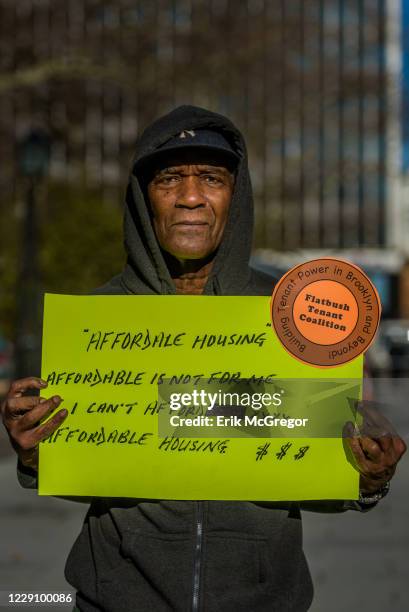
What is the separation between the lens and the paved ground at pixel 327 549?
574cm

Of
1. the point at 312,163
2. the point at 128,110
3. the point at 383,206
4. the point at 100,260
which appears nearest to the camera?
the point at 128,110

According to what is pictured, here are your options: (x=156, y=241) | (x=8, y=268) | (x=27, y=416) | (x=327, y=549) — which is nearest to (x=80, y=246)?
A: (x=8, y=268)

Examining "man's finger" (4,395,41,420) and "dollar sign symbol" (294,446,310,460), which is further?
"dollar sign symbol" (294,446,310,460)

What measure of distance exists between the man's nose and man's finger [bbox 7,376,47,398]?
48 cm

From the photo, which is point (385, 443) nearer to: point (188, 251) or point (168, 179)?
point (188, 251)

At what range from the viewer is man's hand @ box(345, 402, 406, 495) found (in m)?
2.09

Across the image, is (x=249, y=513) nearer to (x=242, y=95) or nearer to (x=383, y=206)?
(x=242, y=95)

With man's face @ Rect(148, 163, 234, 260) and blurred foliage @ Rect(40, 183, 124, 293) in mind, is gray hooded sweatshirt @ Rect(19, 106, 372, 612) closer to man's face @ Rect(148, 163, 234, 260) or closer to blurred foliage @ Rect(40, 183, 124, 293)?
man's face @ Rect(148, 163, 234, 260)

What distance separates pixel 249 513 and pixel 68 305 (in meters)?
0.60

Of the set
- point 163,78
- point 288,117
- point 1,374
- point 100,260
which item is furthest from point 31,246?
point 100,260

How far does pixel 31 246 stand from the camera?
13523 mm

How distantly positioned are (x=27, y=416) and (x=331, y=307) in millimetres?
671

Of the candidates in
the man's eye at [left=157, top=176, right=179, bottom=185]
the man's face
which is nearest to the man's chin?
the man's face

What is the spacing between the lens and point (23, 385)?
7.06 ft
